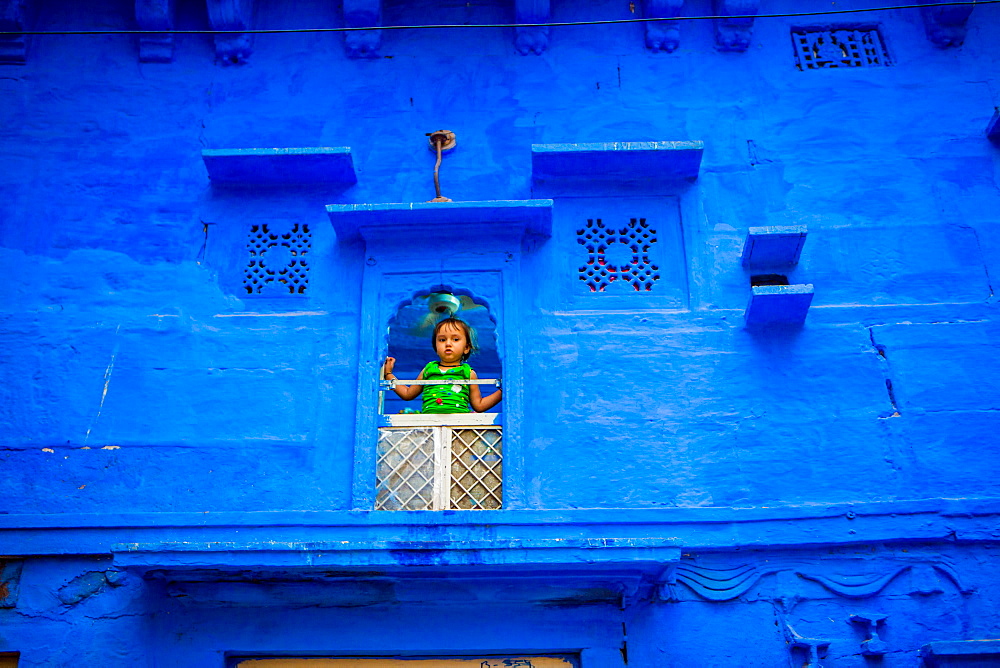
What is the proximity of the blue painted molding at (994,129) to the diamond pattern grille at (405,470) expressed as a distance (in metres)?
3.54

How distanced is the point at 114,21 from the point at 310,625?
160 inches

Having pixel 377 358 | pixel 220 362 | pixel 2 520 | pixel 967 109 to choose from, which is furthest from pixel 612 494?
pixel 967 109

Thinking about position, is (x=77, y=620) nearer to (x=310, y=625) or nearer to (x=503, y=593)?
(x=310, y=625)

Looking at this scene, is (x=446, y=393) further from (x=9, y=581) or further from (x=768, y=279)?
(x=9, y=581)

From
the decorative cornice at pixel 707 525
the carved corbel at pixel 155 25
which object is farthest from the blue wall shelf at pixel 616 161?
the carved corbel at pixel 155 25

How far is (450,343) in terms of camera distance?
17.0 ft

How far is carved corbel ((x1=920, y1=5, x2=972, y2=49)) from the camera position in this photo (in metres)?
5.86

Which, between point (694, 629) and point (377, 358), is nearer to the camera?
point (694, 629)

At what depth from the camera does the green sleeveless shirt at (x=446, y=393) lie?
4949mm

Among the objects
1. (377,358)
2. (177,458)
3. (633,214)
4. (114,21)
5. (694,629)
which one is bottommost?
(694,629)

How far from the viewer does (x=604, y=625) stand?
4.29 metres

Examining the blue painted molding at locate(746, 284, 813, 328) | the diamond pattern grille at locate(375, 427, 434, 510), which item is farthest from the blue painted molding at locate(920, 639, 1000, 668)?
the diamond pattern grille at locate(375, 427, 434, 510)

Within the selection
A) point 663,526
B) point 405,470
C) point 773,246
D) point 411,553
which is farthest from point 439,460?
point 773,246

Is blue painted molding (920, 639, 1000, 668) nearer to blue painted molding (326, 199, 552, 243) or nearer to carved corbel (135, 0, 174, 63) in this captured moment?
blue painted molding (326, 199, 552, 243)
